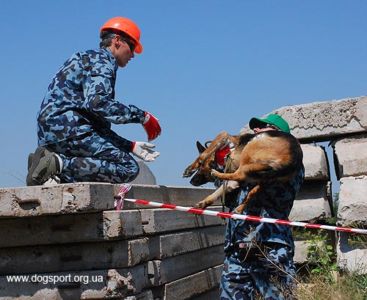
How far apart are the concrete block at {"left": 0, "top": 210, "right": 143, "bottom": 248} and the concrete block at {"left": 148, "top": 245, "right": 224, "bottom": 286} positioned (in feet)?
1.36

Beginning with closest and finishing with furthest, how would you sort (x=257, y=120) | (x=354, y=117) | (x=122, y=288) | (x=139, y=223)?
(x=122, y=288)
(x=139, y=223)
(x=257, y=120)
(x=354, y=117)

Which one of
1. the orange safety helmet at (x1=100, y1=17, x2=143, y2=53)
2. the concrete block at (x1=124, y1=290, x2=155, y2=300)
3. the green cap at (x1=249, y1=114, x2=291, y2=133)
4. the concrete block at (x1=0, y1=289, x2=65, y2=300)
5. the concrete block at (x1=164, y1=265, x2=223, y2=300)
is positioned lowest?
the concrete block at (x1=164, y1=265, x2=223, y2=300)

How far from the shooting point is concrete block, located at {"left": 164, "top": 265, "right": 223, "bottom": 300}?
5214 mm

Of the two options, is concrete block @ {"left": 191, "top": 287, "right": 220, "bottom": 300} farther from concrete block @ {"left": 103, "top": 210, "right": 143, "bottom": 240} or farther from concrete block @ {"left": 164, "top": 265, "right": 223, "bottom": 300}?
concrete block @ {"left": 103, "top": 210, "right": 143, "bottom": 240}

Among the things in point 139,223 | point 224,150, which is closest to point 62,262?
point 139,223

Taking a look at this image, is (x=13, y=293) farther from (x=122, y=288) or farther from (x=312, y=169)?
(x=312, y=169)

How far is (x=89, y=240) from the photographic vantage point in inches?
175

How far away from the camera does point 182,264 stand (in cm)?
557

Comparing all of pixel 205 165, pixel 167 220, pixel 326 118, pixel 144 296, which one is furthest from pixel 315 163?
pixel 144 296

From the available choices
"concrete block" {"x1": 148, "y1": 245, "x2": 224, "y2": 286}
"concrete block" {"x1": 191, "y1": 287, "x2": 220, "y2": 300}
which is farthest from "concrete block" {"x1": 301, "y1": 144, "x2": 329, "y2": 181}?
"concrete block" {"x1": 191, "y1": 287, "x2": 220, "y2": 300}

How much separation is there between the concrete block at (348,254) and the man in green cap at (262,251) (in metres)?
2.28

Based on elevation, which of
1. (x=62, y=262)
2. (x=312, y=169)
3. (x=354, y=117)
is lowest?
(x=62, y=262)

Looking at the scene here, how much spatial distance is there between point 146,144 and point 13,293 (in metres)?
1.70

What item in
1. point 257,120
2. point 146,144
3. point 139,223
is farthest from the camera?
point 146,144
